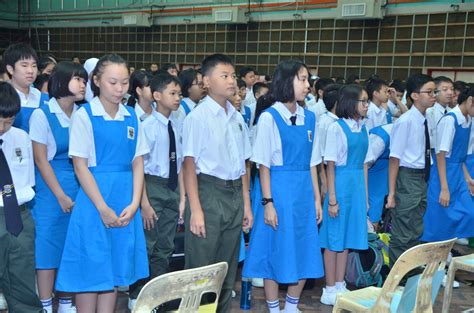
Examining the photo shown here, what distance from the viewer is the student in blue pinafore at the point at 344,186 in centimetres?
314

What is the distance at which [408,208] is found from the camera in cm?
348

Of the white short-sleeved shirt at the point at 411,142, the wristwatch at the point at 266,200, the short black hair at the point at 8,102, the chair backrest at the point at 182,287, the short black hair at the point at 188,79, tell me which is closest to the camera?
the chair backrest at the point at 182,287

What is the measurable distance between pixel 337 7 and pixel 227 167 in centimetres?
772

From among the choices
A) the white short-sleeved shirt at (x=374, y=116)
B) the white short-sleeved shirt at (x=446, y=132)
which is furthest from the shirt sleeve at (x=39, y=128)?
the white short-sleeved shirt at (x=374, y=116)

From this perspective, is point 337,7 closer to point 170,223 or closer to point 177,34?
point 177,34

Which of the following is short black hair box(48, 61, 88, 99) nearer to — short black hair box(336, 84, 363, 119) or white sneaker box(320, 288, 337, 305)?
short black hair box(336, 84, 363, 119)

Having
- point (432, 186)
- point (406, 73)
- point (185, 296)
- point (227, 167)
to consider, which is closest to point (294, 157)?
point (227, 167)

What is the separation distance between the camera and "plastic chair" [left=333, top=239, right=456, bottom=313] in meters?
1.88

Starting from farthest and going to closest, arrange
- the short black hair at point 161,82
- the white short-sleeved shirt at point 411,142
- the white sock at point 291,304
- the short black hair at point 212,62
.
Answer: the white short-sleeved shirt at point 411,142 < the short black hair at point 161,82 < the white sock at point 291,304 < the short black hair at point 212,62

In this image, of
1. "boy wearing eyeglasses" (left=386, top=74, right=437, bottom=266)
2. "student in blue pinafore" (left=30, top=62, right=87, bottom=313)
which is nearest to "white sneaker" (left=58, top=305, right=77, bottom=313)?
"student in blue pinafore" (left=30, top=62, right=87, bottom=313)

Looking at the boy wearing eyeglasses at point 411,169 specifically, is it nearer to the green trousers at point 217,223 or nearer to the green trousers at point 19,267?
the green trousers at point 217,223

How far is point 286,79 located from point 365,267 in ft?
5.17

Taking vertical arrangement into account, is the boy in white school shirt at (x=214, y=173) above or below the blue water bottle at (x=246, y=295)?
above

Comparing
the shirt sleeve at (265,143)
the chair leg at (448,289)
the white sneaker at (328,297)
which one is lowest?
the white sneaker at (328,297)
